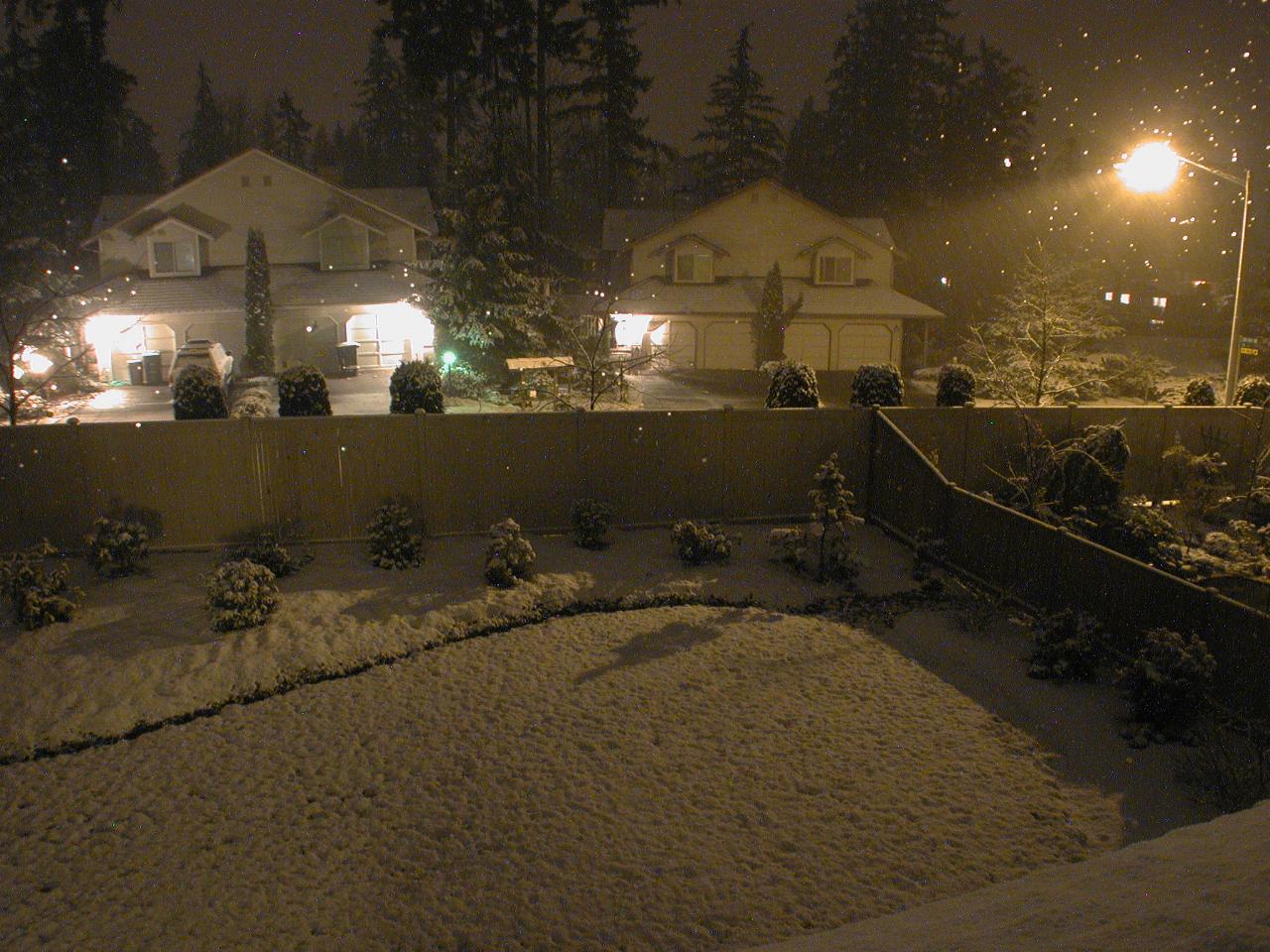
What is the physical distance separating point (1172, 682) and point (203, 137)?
88.6 meters

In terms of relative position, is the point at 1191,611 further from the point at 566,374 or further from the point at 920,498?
the point at 566,374

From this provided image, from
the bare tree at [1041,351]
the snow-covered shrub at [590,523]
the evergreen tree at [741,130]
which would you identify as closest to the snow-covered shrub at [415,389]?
the snow-covered shrub at [590,523]

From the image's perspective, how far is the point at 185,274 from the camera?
3484cm

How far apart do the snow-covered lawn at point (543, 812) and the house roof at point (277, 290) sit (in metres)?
26.6

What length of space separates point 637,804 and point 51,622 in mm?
7973

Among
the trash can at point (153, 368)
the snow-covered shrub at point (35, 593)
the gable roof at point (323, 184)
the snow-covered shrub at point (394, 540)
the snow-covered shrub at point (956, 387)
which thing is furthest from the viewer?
the gable roof at point (323, 184)

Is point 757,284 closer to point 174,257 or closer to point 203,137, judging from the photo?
point 174,257

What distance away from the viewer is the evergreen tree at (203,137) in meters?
79.4

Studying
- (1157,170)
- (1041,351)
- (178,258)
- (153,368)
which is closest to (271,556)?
(1157,170)

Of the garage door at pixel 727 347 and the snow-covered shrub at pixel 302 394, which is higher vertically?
the garage door at pixel 727 347

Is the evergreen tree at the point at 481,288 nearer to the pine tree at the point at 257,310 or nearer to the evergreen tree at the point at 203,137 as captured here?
the pine tree at the point at 257,310

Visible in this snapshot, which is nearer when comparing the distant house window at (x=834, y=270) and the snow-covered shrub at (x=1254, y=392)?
the snow-covered shrub at (x=1254, y=392)

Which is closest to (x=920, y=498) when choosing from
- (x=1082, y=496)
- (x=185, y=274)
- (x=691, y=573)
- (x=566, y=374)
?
(x=1082, y=496)

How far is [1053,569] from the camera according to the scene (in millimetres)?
11242
